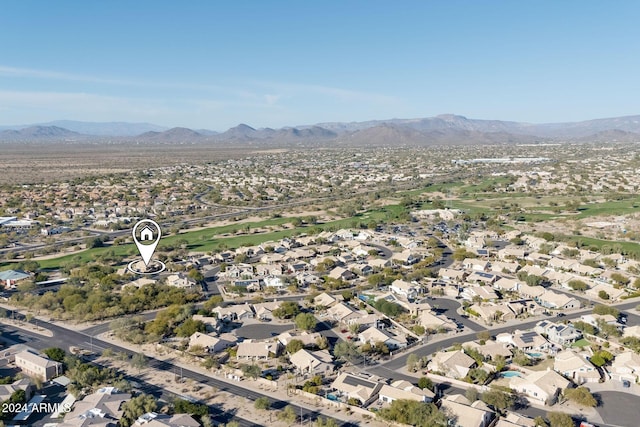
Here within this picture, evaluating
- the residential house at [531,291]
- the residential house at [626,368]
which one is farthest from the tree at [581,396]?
the residential house at [531,291]

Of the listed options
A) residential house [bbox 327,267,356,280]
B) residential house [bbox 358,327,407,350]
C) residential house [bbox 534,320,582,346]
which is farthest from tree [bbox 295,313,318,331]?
residential house [bbox 534,320,582,346]

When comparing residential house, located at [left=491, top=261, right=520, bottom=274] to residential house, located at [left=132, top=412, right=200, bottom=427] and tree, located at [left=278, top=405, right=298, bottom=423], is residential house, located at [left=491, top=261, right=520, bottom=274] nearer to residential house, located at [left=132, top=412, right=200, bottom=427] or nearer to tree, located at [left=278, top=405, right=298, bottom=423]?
tree, located at [left=278, top=405, right=298, bottom=423]

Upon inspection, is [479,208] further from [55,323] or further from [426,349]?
[55,323]

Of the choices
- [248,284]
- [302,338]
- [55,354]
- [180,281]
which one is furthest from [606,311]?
[55,354]

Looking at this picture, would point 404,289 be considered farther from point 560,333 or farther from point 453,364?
point 453,364

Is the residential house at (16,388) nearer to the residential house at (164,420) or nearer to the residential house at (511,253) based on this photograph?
the residential house at (164,420)

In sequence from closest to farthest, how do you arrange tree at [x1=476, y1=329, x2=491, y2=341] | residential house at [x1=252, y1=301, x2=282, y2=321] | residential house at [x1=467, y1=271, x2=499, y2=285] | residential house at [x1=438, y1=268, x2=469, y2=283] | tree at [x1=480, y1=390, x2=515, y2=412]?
tree at [x1=480, y1=390, x2=515, y2=412], tree at [x1=476, y1=329, x2=491, y2=341], residential house at [x1=252, y1=301, x2=282, y2=321], residential house at [x1=467, y1=271, x2=499, y2=285], residential house at [x1=438, y1=268, x2=469, y2=283]
